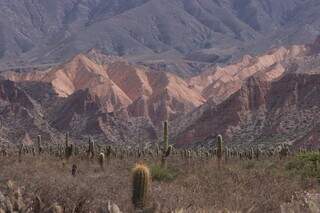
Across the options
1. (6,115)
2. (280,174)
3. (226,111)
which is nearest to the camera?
(280,174)

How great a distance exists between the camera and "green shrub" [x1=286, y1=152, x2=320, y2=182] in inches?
886

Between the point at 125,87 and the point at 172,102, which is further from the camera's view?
the point at 125,87

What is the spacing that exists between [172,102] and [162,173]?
127996 millimetres

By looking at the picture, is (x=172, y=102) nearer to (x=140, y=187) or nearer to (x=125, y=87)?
(x=125, y=87)

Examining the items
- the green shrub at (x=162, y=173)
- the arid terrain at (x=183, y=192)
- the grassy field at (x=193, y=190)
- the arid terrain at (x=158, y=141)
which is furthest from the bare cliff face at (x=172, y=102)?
the arid terrain at (x=183, y=192)

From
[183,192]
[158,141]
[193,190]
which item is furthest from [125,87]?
[183,192]

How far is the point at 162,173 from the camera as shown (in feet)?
85.1

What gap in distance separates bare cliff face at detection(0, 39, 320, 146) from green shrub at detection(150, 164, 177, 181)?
58027mm

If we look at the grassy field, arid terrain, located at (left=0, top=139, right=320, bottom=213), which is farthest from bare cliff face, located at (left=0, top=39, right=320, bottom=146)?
arid terrain, located at (left=0, top=139, right=320, bottom=213)

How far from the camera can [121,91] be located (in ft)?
548

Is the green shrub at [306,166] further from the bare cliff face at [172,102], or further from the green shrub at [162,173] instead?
the bare cliff face at [172,102]

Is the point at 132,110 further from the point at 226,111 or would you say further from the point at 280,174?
the point at 280,174

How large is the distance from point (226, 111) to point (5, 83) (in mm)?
44601

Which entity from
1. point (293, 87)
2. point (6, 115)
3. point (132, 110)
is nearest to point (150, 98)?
point (132, 110)
